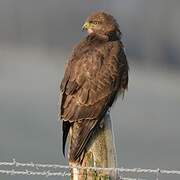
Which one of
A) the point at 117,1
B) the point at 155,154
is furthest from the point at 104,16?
the point at 117,1

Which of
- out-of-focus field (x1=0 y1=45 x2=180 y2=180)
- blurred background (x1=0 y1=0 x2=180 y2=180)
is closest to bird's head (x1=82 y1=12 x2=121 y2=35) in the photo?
blurred background (x1=0 y1=0 x2=180 y2=180)

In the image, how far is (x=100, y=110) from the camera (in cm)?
896

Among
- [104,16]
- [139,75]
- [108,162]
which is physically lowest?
[139,75]

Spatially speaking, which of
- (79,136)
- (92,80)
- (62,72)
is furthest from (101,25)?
(62,72)

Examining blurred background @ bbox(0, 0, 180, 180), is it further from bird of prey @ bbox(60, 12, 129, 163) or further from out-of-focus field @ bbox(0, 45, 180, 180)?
bird of prey @ bbox(60, 12, 129, 163)

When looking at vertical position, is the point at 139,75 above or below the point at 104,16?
below

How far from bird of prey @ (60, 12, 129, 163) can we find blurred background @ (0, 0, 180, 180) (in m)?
6.30

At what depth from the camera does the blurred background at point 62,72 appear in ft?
65.7

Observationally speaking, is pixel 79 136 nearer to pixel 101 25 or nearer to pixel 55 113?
pixel 101 25

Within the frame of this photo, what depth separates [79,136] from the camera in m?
8.40

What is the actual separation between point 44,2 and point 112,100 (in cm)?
2640

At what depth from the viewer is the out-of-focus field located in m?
19.2

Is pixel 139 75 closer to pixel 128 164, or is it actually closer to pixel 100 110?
pixel 128 164

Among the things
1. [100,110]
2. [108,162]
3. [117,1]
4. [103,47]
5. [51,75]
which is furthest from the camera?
[117,1]
